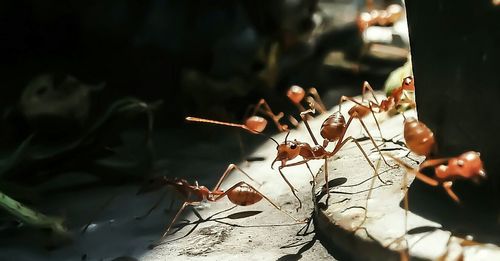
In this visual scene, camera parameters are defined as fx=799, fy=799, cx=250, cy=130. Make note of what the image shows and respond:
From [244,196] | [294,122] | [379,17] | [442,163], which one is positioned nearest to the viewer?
[442,163]

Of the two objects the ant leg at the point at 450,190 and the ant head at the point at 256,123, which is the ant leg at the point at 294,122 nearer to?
the ant head at the point at 256,123

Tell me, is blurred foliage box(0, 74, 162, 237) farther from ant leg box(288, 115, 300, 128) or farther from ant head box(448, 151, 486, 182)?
ant head box(448, 151, 486, 182)

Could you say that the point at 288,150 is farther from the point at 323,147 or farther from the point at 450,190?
the point at 450,190

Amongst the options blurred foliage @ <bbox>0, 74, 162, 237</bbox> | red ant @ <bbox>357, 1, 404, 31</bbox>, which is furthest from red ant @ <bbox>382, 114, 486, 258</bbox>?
red ant @ <bbox>357, 1, 404, 31</bbox>

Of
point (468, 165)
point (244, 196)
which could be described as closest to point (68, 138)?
point (244, 196)

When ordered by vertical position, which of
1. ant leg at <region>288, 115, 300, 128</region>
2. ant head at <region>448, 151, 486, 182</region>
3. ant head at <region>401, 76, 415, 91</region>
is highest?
ant head at <region>448, 151, 486, 182</region>

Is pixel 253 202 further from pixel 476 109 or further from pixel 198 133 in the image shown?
pixel 198 133

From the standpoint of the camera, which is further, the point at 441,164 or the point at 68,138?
the point at 68,138
